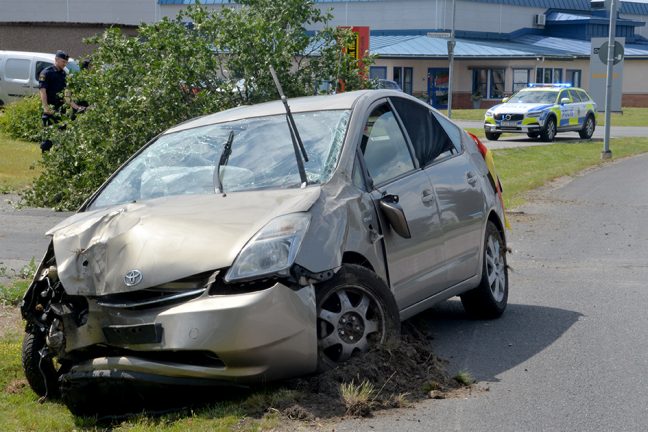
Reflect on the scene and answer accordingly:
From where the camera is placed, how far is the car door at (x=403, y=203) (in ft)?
21.8

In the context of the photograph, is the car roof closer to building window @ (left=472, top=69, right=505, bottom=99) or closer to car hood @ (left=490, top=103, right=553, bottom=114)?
car hood @ (left=490, top=103, right=553, bottom=114)

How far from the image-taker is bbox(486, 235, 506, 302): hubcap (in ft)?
27.0

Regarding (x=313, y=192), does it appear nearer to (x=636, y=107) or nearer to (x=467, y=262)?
(x=467, y=262)

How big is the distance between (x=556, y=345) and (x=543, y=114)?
87.5 feet

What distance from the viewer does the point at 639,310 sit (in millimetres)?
8633

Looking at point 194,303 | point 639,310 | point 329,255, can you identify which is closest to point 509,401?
point 329,255

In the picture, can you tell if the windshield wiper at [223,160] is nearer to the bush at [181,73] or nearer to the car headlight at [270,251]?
the car headlight at [270,251]

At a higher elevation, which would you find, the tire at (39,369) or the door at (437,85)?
the tire at (39,369)

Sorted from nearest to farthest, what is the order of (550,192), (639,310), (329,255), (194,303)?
(194,303), (329,255), (639,310), (550,192)

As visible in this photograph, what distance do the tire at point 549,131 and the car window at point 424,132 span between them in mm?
25908

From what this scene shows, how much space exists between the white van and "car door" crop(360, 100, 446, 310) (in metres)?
27.5

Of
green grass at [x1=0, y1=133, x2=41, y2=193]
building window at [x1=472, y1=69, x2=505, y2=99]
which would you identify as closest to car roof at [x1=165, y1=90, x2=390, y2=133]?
green grass at [x1=0, y1=133, x2=41, y2=193]

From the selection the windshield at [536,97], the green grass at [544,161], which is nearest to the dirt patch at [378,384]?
the green grass at [544,161]

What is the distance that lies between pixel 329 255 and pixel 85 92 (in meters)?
8.78
